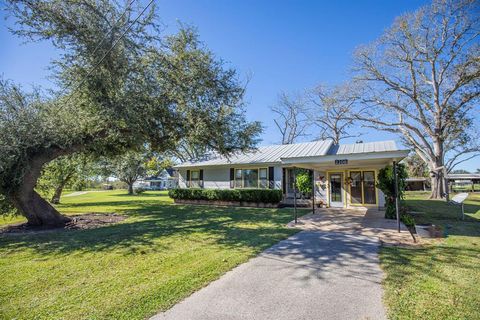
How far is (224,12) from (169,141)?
537 cm

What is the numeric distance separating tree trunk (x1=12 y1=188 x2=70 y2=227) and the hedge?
9294mm

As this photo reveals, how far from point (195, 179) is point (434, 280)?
18.0 metres

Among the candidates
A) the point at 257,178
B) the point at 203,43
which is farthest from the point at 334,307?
the point at 257,178

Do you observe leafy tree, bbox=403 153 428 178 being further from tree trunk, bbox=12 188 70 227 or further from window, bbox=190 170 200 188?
tree trunk, bbox=12 188 70 227

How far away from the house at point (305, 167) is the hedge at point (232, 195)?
135cm

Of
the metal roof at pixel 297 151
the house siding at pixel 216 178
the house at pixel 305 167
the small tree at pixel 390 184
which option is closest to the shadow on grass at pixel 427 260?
the house at pixel 305 167

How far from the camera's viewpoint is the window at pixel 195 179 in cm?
2052

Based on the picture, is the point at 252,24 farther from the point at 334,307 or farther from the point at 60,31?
the point at 334,307

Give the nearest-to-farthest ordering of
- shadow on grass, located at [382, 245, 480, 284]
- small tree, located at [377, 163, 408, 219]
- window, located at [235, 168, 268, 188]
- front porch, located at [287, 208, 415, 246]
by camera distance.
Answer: shadow on grass, located at [382, 245, 480, 284] → front porch, located at [287, 208, 415, 246] → small tree, located at [377, 163, 408, 219] → window, located at [235, 168, 268, 188]

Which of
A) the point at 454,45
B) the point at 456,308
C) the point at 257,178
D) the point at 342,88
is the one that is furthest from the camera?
the point at 342,88

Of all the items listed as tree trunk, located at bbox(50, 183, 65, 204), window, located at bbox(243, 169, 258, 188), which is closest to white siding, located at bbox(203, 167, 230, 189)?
window, located at bbox(243, 169, 258, 188)

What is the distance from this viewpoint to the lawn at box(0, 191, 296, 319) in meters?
3.26

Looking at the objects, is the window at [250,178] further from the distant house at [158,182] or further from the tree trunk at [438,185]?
the distant house at [158,182]

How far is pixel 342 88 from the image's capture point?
82.1 feet
